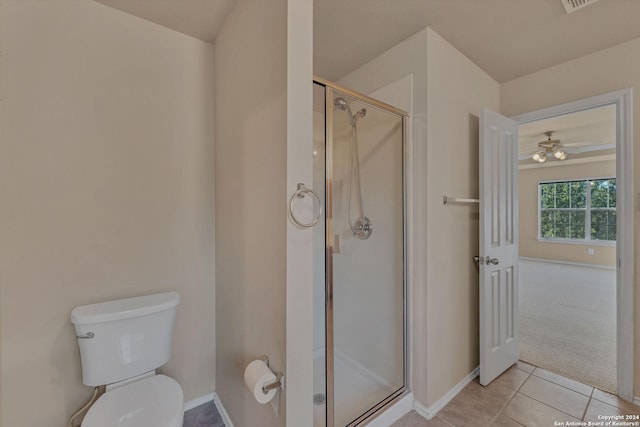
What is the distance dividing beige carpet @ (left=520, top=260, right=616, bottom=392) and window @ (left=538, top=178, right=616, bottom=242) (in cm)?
131

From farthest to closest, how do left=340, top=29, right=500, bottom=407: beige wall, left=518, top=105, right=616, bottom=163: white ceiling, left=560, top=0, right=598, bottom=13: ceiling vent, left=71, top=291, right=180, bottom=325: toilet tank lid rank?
left=518, top=105, right=616, bottom=163: white ceiling → left=340, top=29, right=500, bottom=407: beige wall → left=560, top=0, right=598, bottom=13: ceiling vent → left=71, top=291, right=180, bottom=325: toilet tank lid

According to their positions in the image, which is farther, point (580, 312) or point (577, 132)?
point (577, 132)

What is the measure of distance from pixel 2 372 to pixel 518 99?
153 inches

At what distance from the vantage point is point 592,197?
5.95 metres

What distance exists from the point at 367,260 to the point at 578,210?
282 inches

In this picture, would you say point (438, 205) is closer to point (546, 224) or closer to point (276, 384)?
point (276, 384)

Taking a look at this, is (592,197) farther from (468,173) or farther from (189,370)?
(189,370)

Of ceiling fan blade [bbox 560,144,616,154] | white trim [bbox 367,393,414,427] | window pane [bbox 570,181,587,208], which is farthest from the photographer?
window pane [bbox 570,181,587,208]

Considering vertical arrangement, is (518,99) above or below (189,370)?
above

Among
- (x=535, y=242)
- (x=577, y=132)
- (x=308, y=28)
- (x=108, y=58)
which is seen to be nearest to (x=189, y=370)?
(x=108, y=58)

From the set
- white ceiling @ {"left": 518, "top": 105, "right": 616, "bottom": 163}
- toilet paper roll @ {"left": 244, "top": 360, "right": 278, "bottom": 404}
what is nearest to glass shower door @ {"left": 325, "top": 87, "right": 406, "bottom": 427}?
toilet paper roll @ {"left": 244, "top": 360, "right": 278, "bottom": 404}

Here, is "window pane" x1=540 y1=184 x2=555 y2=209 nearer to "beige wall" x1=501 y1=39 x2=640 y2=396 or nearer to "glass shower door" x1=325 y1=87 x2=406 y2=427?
"beige wall" x1=501 y1=39 x2=640 y2=396

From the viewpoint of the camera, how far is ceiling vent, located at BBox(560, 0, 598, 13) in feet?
4.68

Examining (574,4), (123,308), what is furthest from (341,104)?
(123,308)
